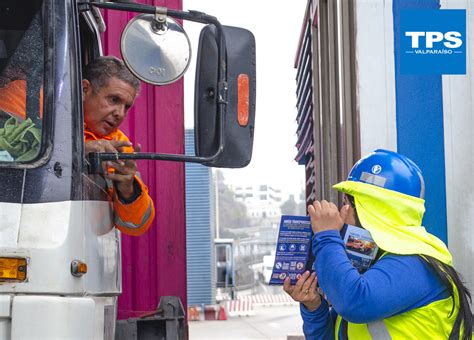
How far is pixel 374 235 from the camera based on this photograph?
8.05ft

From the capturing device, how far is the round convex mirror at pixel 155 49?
272 centimetres

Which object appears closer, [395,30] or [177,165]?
[395,30]

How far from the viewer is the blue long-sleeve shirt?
234 centimetres

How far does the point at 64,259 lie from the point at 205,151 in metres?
0.66

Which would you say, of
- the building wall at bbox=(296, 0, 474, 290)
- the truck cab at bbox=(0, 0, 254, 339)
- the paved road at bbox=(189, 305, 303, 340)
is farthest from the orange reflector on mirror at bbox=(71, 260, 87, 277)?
the paved road at bbox=(189, 305, 303, 340)

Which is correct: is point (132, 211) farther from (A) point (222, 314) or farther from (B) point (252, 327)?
(A) point (222, 314)

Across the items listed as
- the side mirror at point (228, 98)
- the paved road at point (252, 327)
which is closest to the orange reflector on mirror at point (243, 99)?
the side mirror at point (228, 98)

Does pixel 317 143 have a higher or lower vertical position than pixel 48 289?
higher

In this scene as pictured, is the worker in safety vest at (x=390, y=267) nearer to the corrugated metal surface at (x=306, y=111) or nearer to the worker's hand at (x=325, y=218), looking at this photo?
the worker's hand at (x=325, y=218)

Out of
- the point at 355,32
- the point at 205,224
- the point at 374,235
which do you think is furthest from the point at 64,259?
the point at 205,224

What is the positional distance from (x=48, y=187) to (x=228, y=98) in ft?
2.31

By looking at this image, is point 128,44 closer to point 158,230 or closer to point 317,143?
point 158,230

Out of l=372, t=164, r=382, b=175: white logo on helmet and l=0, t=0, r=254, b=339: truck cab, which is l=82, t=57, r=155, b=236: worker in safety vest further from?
l=372, t=164, r=382, b=175: white logo on helmet

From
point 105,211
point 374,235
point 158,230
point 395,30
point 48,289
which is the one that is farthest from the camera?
point 158,230
